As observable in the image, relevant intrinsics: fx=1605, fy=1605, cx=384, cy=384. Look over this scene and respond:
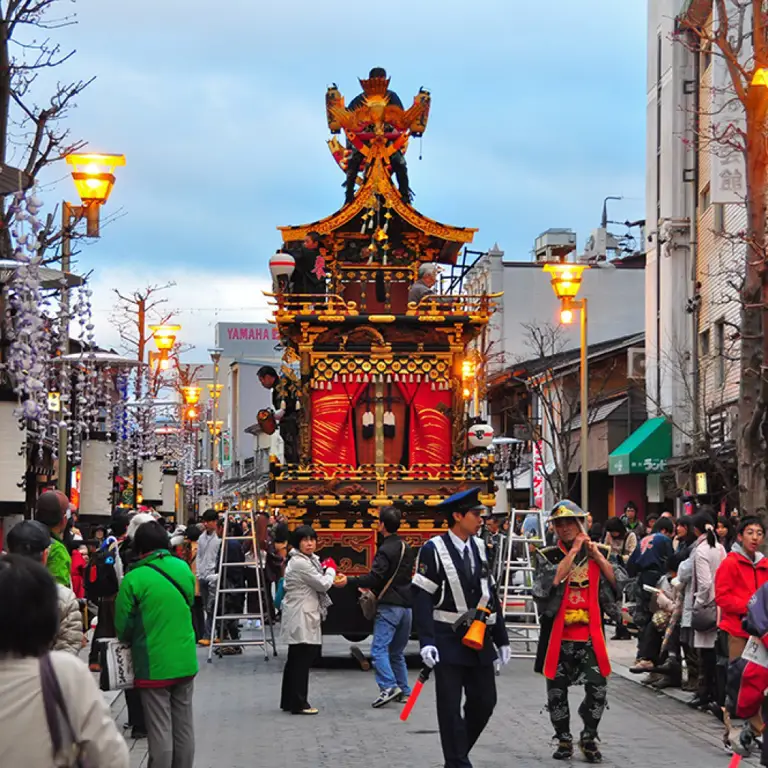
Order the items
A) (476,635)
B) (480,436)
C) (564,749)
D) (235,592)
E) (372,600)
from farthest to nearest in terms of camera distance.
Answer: (480,436) < (235,592) < (372,600) < (564,749) < (476,635)

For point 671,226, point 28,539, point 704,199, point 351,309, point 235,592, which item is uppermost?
point 704,199

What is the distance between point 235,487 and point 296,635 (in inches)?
2864

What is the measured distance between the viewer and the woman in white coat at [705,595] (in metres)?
16.2

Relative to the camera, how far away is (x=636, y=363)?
47.7 metres

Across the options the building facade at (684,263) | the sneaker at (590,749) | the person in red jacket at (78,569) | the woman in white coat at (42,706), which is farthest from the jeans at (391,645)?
the building facade at (684,263)

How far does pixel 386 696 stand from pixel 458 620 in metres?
5.58

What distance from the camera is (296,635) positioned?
16.5m

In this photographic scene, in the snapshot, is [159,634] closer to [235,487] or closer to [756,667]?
[756,667]

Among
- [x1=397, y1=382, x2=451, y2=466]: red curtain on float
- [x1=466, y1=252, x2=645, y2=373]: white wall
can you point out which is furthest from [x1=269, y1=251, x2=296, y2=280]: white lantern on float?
[x1=466, y1=252, x2=645, y2=373]: white wall

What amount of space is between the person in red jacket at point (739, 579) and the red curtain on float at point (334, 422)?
11.4 metres

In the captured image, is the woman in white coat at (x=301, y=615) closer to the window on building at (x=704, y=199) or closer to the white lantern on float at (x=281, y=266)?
the white lantern on float at (x=281, y=266)

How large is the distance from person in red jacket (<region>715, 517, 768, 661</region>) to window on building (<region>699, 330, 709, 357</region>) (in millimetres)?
26324

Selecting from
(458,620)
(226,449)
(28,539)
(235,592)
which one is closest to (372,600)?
(458,620)

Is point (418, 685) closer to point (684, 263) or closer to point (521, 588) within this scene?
point (521, 588)
